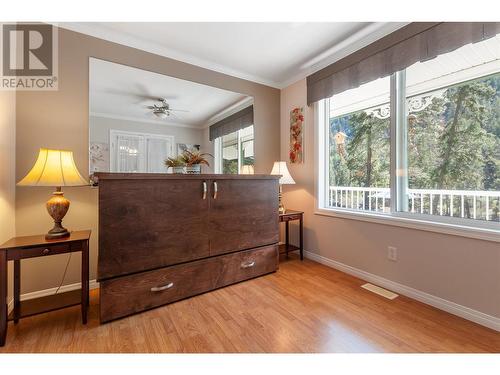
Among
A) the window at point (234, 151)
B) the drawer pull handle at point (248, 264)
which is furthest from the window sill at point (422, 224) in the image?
the window at point (234, 151)

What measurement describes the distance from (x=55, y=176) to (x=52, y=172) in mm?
37

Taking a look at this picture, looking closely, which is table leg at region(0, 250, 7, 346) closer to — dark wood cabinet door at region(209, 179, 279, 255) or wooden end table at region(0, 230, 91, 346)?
wooden end table at region(0, 230, 91, 346)

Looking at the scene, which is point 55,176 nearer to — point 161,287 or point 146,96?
point 161,287

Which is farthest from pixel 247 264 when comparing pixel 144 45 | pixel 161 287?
pixel 144 45

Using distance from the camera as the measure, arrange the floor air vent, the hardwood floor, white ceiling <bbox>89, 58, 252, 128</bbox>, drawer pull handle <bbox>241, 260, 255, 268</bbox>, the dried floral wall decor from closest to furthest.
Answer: the hardwood floor, the floor air vent, white ceiling <bbox>89, 58, 252, 128</bbox>, drawer pull handle <bbox>241, 260, 255, 268</bbox>, the dried floral wall decor

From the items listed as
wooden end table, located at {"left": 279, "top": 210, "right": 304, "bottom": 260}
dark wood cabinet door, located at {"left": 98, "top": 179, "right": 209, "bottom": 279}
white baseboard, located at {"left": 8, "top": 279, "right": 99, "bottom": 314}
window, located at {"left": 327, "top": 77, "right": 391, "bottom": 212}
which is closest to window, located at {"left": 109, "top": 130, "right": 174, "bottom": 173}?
dark wood cabinet door, located at {"left": 98, "top": 179, "right": 209, "bottom": 279}

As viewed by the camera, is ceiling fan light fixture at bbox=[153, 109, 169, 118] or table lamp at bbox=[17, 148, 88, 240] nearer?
table lamp at bbox=[17, 148, 88, 240]

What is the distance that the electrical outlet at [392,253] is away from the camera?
2.04 meters

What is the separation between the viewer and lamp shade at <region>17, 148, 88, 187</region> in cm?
152

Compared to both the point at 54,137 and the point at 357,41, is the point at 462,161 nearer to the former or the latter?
the point at 357,41

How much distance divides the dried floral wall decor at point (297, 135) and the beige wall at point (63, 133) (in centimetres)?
179

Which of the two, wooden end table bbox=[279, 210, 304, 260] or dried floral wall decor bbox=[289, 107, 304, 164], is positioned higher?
dried floral wall decor bbox=[289, 107, 304, 164]

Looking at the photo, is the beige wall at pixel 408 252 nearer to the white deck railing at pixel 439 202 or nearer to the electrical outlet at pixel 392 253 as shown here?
the electrical outlet at pixel 392 253

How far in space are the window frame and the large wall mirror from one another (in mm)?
921
